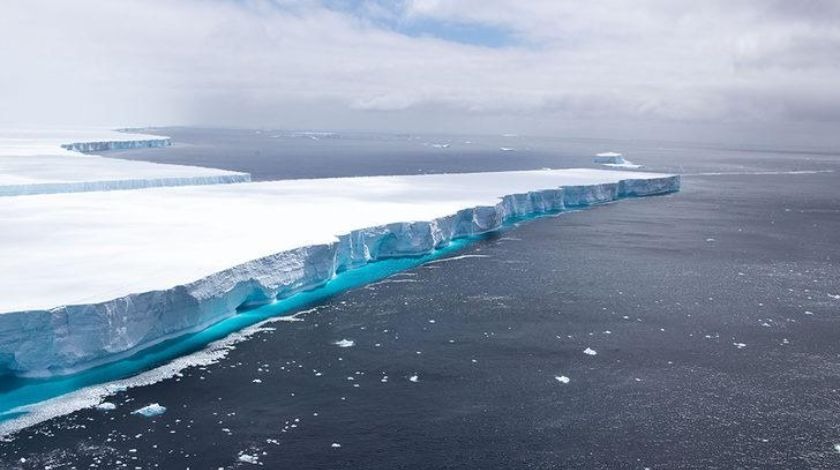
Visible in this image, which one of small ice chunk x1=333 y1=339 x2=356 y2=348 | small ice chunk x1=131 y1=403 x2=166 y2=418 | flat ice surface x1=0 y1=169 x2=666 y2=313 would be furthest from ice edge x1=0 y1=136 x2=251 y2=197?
small ice chunk x1=131 y1=403 x2=166 y2=418

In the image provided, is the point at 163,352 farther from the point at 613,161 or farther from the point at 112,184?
the point at 613,161

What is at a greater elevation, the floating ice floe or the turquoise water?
the floating ice floe

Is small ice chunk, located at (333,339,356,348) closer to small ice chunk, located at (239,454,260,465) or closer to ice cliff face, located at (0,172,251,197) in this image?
small ice chunk, located at (239,454,260,465)

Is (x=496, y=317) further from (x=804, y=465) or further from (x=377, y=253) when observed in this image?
(x=804, y=465)

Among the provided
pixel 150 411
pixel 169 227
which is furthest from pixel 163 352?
pixel 169 227

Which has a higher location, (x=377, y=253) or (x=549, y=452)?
(x=377, y=253)

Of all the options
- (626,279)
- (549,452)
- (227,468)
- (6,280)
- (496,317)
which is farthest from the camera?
(626,279)

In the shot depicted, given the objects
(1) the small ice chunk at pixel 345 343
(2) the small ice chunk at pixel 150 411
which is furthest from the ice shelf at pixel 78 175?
(2) the small ice chunk at pixel 150 411

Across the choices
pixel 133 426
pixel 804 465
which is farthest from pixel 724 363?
pixel 133 426
